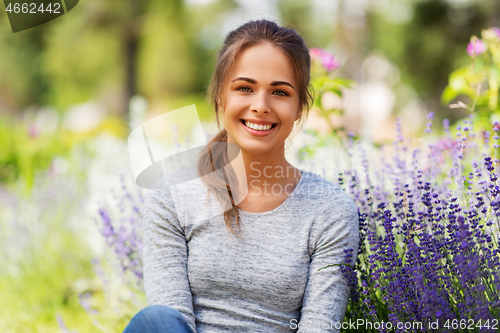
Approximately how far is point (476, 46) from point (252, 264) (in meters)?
1.81

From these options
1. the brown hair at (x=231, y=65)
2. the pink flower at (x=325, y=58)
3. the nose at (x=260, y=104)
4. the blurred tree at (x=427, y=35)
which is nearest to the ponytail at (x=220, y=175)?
the brown hair at (x=231, y=65)

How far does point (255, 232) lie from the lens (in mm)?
1580

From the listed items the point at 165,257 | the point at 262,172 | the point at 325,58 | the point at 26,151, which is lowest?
the point at 165,257

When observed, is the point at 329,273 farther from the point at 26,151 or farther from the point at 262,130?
the point at 26,151

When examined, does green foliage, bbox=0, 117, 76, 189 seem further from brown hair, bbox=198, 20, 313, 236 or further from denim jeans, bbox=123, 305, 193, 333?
denim jeans, bbox=123, 305, 193, 333

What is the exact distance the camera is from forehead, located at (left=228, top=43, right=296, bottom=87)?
1554mm

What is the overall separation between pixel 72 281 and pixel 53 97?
25135 millimetres

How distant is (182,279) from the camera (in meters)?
1.52

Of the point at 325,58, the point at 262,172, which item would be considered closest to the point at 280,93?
the point at 262,172

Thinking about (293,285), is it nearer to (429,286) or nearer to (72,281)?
(429,286)

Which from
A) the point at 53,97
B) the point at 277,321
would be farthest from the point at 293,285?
the point at 53,97

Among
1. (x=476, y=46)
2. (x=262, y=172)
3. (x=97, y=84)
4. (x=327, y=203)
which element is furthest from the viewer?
(x=97, y=84)

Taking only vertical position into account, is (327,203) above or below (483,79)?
below

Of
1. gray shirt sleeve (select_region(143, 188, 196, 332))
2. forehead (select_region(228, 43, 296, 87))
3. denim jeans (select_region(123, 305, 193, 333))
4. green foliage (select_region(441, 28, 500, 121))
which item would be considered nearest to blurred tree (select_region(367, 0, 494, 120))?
green foliage (select_region(441, 28, 500, 121))
